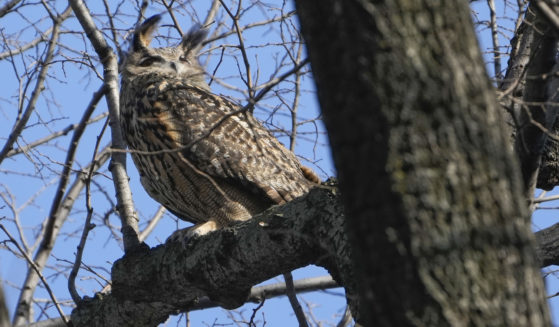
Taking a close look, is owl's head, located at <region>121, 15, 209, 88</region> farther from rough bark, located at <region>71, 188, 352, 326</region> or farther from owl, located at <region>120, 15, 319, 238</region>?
rough bark, located at <region>71, 188, 352, 326</region>

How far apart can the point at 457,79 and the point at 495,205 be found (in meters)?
0.29

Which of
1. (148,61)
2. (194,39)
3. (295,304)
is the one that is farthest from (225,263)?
(194,39)

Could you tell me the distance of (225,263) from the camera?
3564 mm

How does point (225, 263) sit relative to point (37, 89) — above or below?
below

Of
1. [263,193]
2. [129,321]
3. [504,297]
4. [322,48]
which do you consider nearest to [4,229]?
[129,321]

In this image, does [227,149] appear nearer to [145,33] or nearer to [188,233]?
[188,233]

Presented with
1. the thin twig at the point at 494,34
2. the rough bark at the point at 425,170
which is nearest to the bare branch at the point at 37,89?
the thin twig at the point at 494,34

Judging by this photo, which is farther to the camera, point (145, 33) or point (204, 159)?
point (145, 33)

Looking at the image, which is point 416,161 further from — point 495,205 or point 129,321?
point 129,321

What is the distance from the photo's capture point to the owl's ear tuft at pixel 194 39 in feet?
19.3

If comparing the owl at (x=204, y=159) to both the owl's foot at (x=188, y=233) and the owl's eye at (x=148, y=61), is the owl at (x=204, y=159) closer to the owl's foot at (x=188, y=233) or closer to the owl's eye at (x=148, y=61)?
the owl's foot at (x=188, y=233)

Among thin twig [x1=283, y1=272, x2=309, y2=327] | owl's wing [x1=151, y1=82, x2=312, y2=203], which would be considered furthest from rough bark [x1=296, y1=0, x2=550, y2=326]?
owl's wing [x1=151, y1=82, x2=312, y2=203]

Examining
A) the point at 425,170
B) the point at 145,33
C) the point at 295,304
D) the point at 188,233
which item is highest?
the point at 145,33

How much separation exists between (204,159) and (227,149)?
171mm
